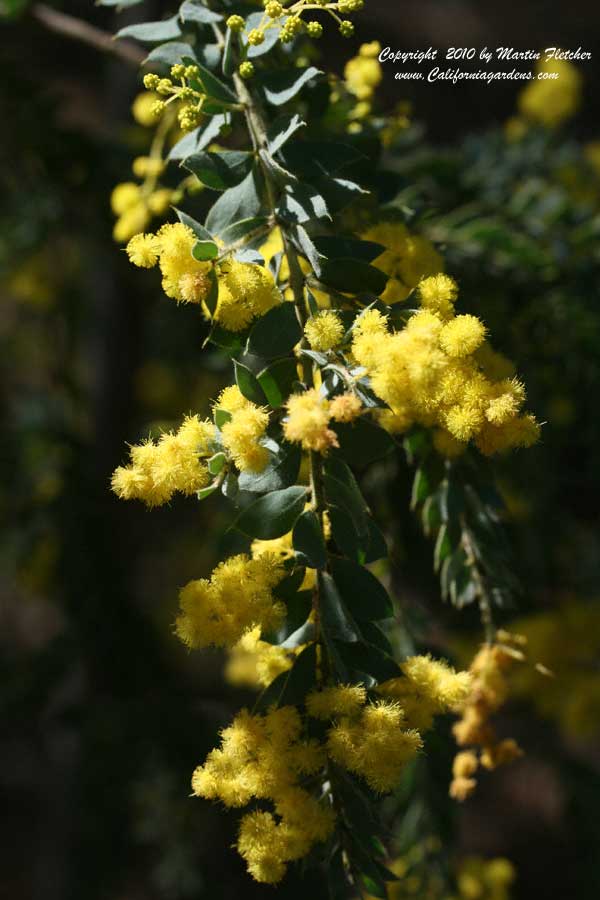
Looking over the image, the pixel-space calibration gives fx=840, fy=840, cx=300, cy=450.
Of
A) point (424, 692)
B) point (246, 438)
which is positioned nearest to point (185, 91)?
point (246, 438)

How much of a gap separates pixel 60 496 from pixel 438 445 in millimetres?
1118

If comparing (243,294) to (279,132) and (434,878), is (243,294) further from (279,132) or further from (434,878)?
(434,878)

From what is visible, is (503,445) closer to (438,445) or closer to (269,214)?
(438,445)

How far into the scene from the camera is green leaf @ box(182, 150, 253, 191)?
78 cm

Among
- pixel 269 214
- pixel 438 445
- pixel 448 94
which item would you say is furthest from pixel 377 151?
pixel 448 94

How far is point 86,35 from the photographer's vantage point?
1.26 m

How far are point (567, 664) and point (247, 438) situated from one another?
58.8 inches

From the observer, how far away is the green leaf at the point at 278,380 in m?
0.69

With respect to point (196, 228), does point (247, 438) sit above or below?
below

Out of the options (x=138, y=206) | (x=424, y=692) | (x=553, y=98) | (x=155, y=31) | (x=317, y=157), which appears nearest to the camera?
→ (x=424, y=692)

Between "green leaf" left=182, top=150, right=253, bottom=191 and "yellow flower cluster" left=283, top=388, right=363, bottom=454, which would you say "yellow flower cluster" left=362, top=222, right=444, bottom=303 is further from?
"yellow flower cluster" left=283, top=388, right=363, bottom=454

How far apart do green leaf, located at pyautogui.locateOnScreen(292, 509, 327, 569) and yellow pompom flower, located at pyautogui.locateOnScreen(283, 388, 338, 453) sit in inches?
2.8

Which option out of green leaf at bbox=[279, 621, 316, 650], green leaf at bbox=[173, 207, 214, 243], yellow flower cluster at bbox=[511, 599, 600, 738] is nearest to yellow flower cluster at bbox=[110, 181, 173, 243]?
green leaf at bbox=[173, 207, 214, 243]

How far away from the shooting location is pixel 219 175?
796 mm
